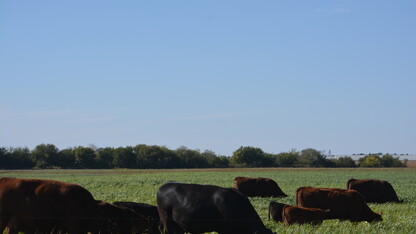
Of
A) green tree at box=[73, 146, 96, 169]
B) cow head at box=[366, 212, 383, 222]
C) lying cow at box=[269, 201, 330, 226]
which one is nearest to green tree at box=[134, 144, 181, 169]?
green tree at box=[73, 146, 96, 169]

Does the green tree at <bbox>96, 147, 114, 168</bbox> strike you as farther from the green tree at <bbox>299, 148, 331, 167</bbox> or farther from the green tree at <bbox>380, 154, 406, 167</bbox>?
the green tree at <bbox>380, 154, 406, 167</bbox>

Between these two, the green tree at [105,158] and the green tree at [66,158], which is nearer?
the green tree at [66,158]

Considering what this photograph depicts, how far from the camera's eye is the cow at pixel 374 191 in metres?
25.6

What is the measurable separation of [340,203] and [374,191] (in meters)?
9.06

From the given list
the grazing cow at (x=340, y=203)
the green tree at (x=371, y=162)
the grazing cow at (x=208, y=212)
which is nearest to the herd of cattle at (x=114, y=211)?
the grazing cow at (x=208, y=212)

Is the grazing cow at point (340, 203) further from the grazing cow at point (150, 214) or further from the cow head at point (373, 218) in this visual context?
the grazing cow at point (150, 214)

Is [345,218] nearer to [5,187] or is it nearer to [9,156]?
[5,187]

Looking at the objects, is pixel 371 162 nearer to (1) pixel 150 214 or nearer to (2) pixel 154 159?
(2) pixel 154 159

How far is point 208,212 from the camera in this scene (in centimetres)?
1180

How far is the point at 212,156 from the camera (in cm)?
12612

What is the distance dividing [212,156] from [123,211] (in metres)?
114

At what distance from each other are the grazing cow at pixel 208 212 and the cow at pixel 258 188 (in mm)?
15742

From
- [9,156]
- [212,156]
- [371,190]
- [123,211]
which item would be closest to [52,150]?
[9,156]

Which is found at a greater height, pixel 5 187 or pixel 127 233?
pixel 5 187
